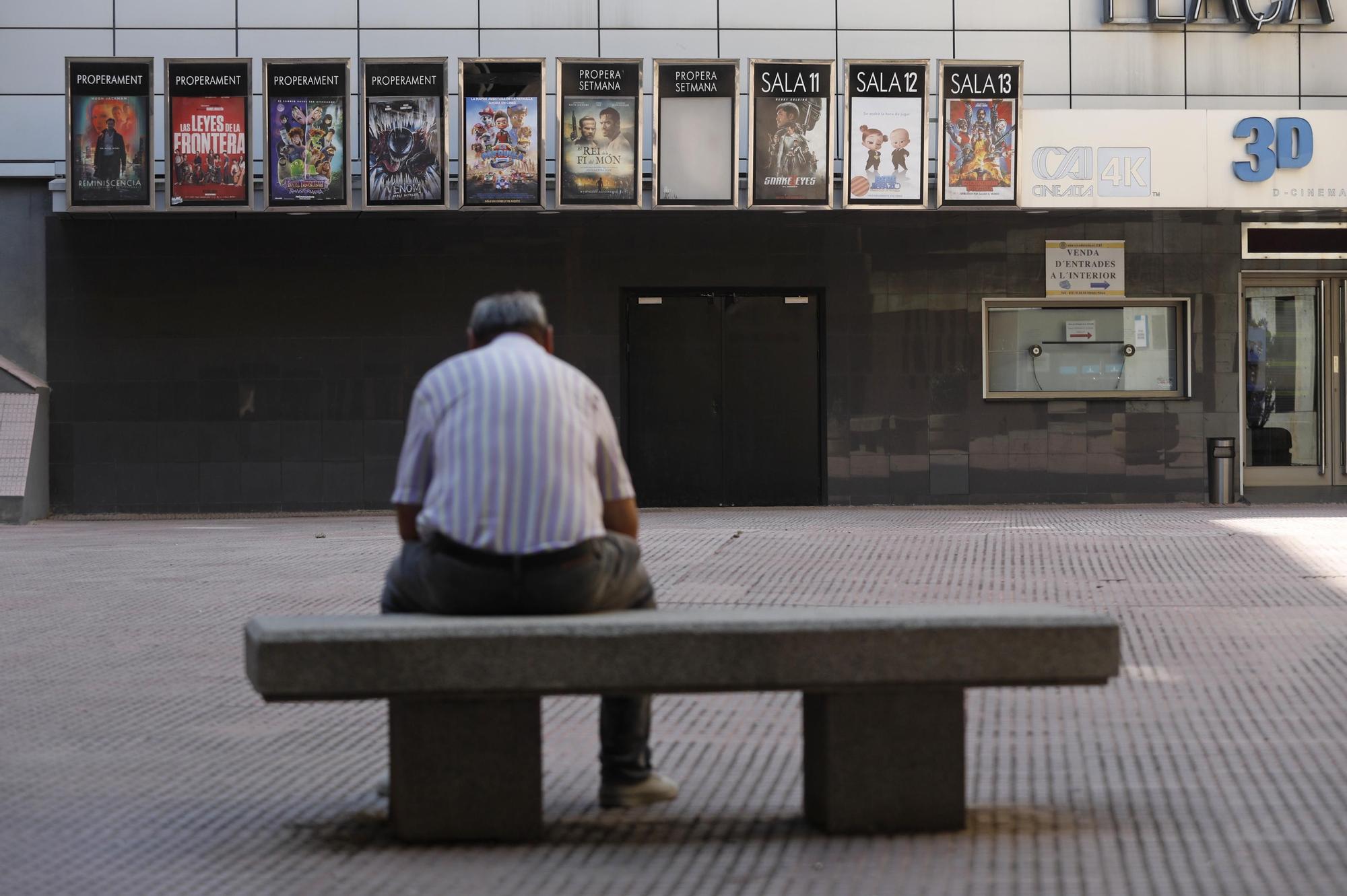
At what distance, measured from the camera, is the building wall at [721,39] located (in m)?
19.3

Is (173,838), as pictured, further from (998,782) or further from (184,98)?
(184,98)

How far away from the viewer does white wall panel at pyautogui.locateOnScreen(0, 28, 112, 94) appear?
19219mm

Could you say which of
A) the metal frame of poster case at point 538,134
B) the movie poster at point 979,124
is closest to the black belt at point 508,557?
the metal frame of poster case at point 538,134

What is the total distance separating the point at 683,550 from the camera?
12.3 m

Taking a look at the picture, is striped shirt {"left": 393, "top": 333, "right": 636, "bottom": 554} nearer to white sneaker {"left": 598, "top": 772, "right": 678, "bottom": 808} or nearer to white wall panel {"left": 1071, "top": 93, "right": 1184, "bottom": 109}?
white sneaker {"left": 598, "top": 772, "right": 678, "bottom": 808}

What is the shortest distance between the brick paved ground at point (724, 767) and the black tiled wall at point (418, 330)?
8.42 m

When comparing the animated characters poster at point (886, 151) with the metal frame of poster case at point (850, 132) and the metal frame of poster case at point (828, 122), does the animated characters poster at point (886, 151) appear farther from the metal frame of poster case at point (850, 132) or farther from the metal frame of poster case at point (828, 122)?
the metal frame of poster case at point (828, 122)

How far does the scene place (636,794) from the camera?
15.4 ft

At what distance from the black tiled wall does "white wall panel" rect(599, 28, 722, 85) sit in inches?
82.8

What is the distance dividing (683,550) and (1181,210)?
10057 millimetres

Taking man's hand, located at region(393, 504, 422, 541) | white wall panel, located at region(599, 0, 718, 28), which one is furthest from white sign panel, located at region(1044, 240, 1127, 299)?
man's hand, located at region(393, 504, 422, 541)

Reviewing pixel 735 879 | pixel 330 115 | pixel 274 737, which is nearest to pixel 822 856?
pixel 735 879

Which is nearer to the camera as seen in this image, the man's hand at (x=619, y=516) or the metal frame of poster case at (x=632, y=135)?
the man's hand at (x=619, y=516)

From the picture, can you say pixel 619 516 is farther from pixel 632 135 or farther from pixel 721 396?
pixel 721 396
